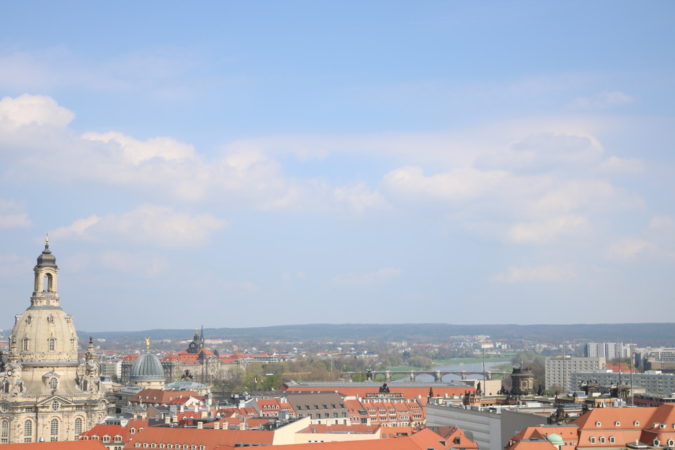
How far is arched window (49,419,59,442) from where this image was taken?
13012cm

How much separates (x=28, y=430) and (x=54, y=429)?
2.84 meters

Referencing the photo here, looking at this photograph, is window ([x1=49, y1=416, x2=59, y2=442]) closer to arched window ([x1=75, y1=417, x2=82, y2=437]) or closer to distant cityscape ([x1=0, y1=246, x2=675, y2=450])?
distant cityscape ([x1=0, y1=246, x2=675, y2=450])

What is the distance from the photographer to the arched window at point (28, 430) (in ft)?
423

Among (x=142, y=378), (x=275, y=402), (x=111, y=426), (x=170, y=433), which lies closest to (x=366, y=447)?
(x=170, y=433)

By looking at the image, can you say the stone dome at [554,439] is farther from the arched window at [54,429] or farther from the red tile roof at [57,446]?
the arched window at [54,429]

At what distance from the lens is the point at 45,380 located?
132 m

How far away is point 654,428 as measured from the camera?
102 meters

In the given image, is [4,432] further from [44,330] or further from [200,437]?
[200,437]

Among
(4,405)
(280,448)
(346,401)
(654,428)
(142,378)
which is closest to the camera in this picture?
(280,448)

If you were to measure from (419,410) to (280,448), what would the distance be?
87047 mm

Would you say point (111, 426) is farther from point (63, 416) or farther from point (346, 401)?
point (346, 401)

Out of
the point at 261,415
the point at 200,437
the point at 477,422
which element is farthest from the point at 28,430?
the point at 477,422

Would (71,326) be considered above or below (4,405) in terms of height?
above

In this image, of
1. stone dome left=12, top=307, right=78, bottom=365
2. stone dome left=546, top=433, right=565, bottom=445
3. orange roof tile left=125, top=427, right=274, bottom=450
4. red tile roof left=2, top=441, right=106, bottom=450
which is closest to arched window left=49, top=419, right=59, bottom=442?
stone dome left=12, top=307, right=78, bottom=365
